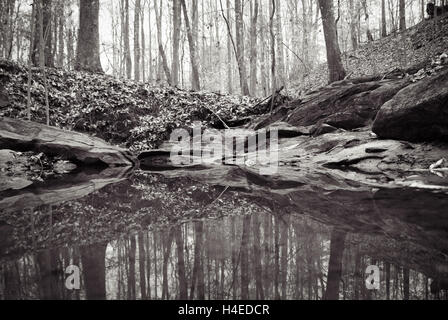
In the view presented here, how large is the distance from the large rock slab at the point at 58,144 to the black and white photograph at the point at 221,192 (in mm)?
38

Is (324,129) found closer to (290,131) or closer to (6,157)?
(290,131)

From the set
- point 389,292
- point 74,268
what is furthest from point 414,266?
point 74,268

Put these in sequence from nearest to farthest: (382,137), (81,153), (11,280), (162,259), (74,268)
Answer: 1. (11,280)
2. (74,268)
3. (162,259)
4. (382,137)
5. (81,153)

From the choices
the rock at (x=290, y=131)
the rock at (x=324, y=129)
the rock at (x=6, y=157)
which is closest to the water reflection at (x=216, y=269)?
the rock at (x=6, y=157)

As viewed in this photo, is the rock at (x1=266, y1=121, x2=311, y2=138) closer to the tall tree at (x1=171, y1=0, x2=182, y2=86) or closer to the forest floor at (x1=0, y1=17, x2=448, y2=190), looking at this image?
the forest floor at (x1=0, y1=17, x2=448, y2=190)

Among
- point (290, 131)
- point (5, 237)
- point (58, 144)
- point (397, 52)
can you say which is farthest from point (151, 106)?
point (397, 52)

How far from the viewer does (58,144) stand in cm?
782

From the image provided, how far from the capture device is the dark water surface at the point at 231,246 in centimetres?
165

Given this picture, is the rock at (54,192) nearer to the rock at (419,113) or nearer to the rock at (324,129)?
the rock at (324,129)

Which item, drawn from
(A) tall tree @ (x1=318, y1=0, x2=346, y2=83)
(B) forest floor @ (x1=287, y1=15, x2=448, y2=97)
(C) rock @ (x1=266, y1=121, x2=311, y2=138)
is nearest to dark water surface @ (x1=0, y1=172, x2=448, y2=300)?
(C) rock @ (x1=266, y1=121, x2=311, y2=138)

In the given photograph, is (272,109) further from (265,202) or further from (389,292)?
(389,292)

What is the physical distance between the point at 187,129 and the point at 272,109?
3.32m

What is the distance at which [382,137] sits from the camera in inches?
265
